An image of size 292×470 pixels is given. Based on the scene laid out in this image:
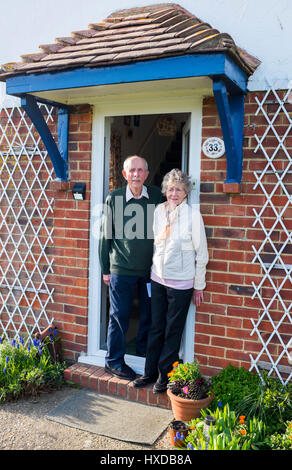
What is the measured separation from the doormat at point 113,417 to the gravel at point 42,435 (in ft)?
0.15

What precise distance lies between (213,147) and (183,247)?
0.85 metres

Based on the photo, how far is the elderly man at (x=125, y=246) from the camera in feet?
12.1

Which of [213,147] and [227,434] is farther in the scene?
[213,147]

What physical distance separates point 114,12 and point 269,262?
2.64 metres

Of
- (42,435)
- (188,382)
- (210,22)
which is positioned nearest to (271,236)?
(188,382)

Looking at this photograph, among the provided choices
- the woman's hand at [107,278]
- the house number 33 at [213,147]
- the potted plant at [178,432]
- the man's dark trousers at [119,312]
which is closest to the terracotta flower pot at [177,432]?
the potted plant at [178,432]

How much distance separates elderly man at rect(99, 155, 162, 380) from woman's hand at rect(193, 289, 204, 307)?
48cm

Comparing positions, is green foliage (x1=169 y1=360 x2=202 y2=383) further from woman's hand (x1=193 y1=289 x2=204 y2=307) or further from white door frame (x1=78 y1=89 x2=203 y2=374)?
woman's hand (x1=193 y1=289 x2=204 y2=307)

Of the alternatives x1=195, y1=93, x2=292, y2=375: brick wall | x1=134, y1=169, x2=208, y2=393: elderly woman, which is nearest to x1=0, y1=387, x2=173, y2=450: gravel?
x1=134, y1=169, x2=208, y2=393: elderly woman

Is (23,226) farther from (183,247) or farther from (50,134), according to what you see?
(183,247)

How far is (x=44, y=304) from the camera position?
434cm

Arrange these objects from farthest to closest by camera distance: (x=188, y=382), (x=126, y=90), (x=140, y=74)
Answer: (x=126, y=90)
(x=188, y=382)
(x=140, y=74)

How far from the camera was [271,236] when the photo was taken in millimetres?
3363

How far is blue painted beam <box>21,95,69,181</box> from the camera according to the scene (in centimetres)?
371
